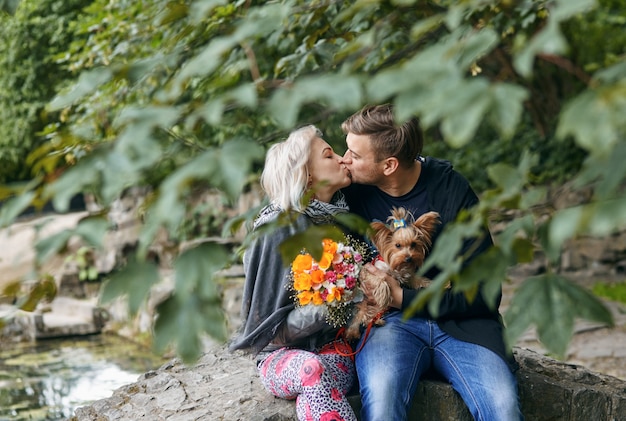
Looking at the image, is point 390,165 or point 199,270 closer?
point 199,270

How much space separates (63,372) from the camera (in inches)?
291

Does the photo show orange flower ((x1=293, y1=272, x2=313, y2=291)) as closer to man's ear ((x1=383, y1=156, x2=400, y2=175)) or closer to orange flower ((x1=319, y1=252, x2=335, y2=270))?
orange flower ((x1=319, y1=252, x2=335, y2=270))

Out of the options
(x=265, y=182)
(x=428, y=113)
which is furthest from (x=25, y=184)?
(x=265, y=182)

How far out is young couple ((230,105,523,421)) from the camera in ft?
9.37

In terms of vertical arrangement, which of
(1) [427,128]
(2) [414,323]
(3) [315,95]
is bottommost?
(2) [414,323]

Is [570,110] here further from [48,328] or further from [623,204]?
[48,328]

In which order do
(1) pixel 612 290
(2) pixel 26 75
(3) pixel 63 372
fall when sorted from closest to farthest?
(3) pixel 63 372 → (1) pixel 612 290 → (2) pixel 26 75

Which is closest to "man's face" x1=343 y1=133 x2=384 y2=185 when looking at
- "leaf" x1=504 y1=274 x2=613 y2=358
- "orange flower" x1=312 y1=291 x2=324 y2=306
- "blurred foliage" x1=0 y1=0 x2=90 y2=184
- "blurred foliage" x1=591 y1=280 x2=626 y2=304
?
"orange flower" x1=312 y1=291 x2=324 y2=306

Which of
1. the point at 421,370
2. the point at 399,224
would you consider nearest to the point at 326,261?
the point at 399,224

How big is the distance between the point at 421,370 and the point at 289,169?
0.89 metres

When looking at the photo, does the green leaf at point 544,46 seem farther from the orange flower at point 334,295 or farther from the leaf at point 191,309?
the orange flower at point 334,295

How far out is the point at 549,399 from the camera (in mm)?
3316

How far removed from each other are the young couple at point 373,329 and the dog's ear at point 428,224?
46 millimetres

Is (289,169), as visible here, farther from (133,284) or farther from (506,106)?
(506,106)
